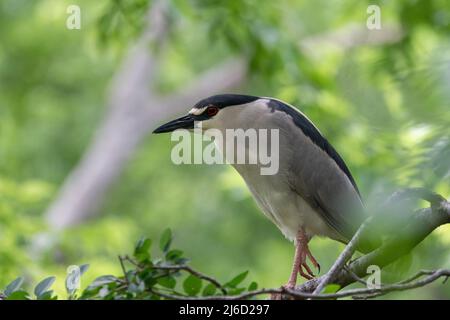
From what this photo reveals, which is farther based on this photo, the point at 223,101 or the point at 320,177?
the point at 320,177

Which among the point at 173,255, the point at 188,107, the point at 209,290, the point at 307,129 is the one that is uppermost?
the point at 188,107

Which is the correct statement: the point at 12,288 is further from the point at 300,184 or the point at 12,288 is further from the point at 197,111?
the point at 300,184

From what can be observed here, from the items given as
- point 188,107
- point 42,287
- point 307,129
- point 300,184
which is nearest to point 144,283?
point 42,287

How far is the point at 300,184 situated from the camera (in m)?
2.90

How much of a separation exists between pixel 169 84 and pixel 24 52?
2.27 m

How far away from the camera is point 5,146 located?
322 inches

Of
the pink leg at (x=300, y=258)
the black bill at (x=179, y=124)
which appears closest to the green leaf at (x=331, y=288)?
the pink leg at (x=300, y=258)

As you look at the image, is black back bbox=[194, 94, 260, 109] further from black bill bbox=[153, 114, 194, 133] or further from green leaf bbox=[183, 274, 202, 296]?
green leaf bbox=[183, 274, 202, 296]

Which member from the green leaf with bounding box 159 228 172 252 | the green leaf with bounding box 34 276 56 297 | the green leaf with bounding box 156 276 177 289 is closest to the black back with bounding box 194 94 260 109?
the green leaf with bounding box 159 228 172 252

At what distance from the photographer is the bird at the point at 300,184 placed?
2771mm

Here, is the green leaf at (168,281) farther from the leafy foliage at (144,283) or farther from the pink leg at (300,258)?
the pink leg at (300,258)

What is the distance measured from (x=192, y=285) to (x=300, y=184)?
79 cm

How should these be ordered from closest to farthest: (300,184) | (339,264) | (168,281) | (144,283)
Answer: (339,264) < (144,283) < (168,281) < (300,184)

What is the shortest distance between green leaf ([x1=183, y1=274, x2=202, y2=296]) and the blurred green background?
0.56 m
